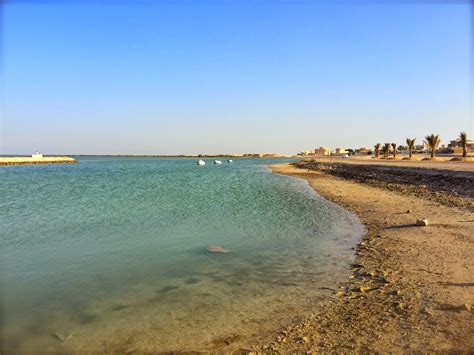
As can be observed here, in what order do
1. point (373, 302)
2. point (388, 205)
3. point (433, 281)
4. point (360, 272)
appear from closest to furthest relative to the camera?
point (373, 302) → point (433, 281) → point (360, 272) → point (388, 205)

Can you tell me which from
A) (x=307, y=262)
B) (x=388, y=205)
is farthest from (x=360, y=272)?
(x=388, y=205)

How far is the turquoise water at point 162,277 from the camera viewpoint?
611cm

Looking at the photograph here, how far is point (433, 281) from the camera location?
25.5 ft

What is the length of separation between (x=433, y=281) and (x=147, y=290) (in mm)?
7091

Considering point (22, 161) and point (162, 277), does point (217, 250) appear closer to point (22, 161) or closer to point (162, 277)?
point (162, 277)

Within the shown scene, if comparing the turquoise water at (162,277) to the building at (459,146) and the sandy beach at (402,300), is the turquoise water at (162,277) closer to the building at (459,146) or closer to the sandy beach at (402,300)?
the sandy beach at (402,300)

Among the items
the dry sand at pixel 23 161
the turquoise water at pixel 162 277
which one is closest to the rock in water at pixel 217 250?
the turquoise water at pixel 162 277

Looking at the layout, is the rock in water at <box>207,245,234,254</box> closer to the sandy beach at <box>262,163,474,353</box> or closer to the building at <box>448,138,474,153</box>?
the sandy beach at <box>262,163,474,353</box>

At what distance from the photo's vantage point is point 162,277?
902 centimetres

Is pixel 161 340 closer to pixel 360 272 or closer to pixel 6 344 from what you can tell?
pixel 6 344

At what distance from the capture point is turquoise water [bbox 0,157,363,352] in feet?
20.1

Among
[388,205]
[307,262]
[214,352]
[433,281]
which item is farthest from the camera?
[388,205]

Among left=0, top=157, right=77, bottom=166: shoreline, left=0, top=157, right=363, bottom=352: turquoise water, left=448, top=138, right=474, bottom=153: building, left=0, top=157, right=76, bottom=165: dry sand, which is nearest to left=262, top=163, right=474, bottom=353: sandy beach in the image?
left=0, top=157, right=363, bottom=352: turquoise water

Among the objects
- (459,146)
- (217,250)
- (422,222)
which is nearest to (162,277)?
(217,250)
